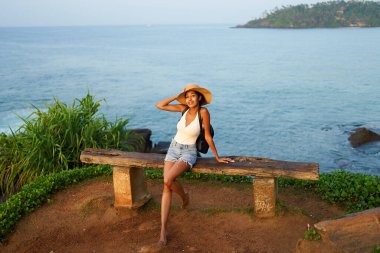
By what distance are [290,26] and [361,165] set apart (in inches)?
4104

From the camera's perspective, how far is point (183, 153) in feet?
19.0

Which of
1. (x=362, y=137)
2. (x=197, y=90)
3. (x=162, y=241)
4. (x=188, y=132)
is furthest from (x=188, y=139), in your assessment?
(x=362, y=137)

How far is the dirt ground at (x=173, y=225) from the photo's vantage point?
216 inches

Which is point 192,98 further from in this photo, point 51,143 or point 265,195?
point 51,143

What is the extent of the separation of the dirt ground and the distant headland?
103 meters

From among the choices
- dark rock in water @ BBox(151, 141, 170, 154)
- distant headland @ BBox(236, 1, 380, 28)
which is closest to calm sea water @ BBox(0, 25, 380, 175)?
dark rock in water @ BBox(151, 141, 170, 154)

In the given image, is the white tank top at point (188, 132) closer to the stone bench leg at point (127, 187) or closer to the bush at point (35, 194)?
the stone bench leg at point (127, 187)

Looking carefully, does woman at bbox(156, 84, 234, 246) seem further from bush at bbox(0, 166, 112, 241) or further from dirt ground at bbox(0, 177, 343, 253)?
bush at bbox(0, 166, 112, 241)

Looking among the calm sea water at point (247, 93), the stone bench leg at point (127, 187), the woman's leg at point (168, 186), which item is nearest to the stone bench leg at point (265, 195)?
the woman's leg at point (168, 186)

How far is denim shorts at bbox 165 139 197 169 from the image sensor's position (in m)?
5.74

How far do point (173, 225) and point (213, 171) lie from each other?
3.03 ft

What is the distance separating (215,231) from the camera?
5738 mm

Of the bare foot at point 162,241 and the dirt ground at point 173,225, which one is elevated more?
the bare foot at point 162,241

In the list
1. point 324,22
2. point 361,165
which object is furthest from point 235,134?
point 324,22
